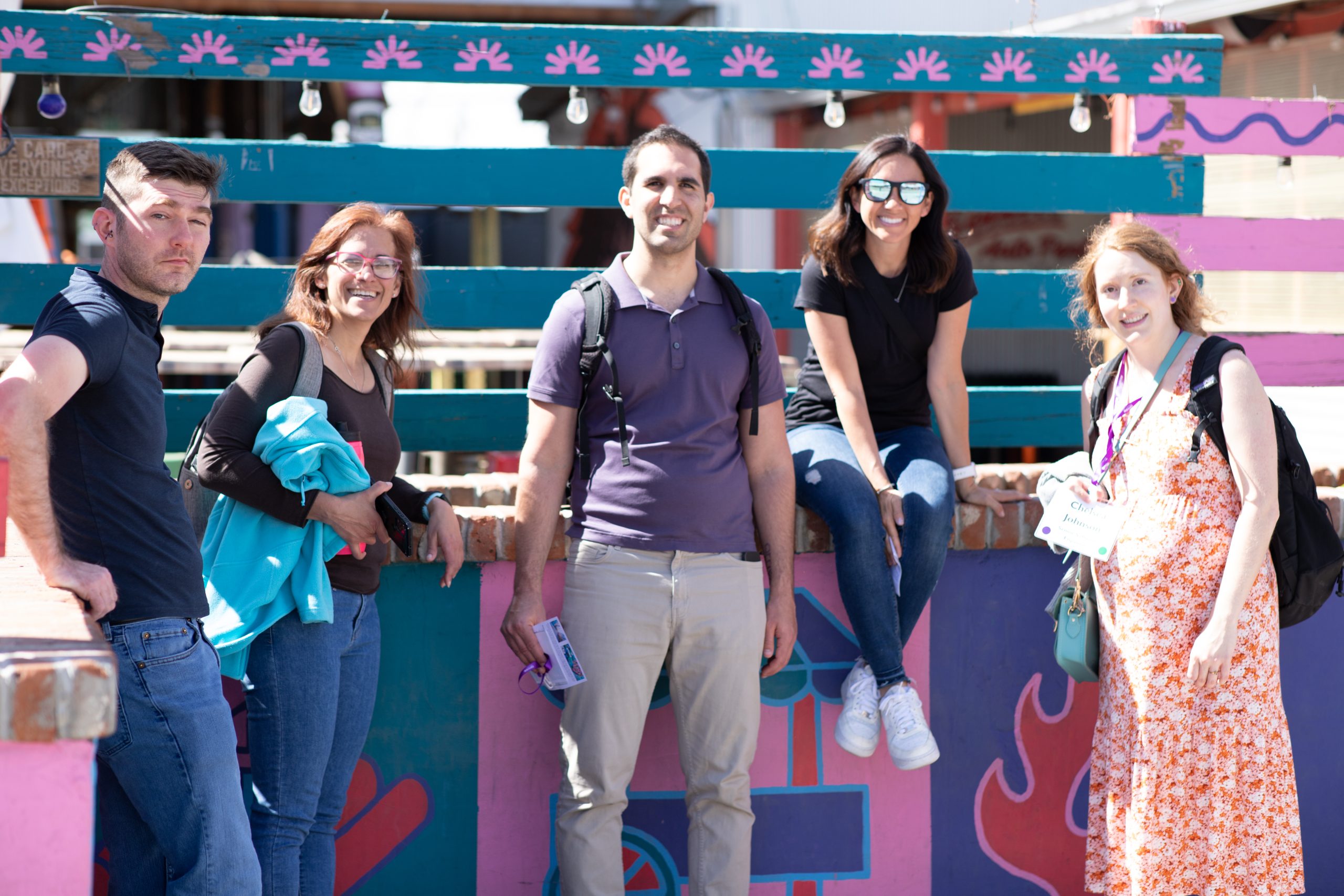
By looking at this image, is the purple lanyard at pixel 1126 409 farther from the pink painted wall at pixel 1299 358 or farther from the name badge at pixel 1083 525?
the pink painted wall at pixel 1299 358

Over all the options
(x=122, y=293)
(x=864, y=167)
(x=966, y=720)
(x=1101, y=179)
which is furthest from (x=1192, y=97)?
(x=122, y=293)

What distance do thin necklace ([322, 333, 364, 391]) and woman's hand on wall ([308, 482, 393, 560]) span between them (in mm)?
248

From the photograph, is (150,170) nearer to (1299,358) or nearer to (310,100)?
(310,100)

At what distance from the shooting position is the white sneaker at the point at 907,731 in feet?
11.2

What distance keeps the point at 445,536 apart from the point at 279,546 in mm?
406

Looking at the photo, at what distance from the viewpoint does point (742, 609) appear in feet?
10.5

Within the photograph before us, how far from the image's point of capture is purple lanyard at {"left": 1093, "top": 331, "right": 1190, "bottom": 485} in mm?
3281

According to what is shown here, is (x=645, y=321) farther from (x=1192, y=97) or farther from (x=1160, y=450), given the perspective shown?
(x=1192, y=97)

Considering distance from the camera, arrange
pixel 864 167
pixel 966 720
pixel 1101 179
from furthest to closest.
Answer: pixel 1101 179
pixel 966 720
pixel 864 167

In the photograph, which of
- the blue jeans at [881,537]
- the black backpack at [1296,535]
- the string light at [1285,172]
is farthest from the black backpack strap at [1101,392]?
the string light at [1285,172]

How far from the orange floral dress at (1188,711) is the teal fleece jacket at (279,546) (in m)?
1.92

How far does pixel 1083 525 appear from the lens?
3340 millimetres

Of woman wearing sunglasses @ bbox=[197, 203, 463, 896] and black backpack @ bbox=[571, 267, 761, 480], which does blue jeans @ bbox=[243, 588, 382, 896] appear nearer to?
woman wearing sunglasses @ bbox=[197, 203, 463, 896]

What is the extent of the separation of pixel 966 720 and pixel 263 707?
6.73 feet
